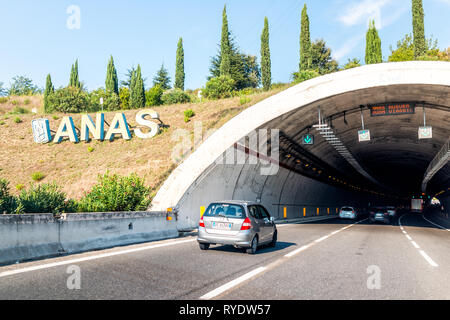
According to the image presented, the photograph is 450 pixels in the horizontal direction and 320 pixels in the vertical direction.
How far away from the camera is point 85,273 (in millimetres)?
7531

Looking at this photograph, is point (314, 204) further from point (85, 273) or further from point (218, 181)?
point (85, 273)

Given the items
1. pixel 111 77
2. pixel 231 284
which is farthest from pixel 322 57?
pixel 231 284

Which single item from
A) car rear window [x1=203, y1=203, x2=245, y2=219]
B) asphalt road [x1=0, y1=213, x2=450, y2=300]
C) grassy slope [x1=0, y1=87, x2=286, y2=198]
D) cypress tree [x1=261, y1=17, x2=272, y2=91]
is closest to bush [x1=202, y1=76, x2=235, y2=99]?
cypress tree [x1=261, y1=17, x2=272, y2=91]

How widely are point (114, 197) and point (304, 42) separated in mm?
51241

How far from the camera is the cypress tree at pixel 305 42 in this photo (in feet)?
195

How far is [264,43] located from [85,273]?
5520 cm

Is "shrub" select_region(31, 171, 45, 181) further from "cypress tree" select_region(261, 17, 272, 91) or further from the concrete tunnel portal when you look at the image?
"cypress tree" select_region(261, 17, 272, 91)

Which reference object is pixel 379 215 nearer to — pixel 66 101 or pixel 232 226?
pixel 232 226

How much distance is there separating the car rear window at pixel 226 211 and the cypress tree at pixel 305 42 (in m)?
51.6

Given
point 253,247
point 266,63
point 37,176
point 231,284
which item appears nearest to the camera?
point 231,284

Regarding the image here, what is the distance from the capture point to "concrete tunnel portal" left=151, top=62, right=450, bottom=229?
18.9 m

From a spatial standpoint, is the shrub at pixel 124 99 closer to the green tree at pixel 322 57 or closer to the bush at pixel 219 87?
the bush at pixel 219 87

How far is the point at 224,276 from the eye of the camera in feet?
25.4
